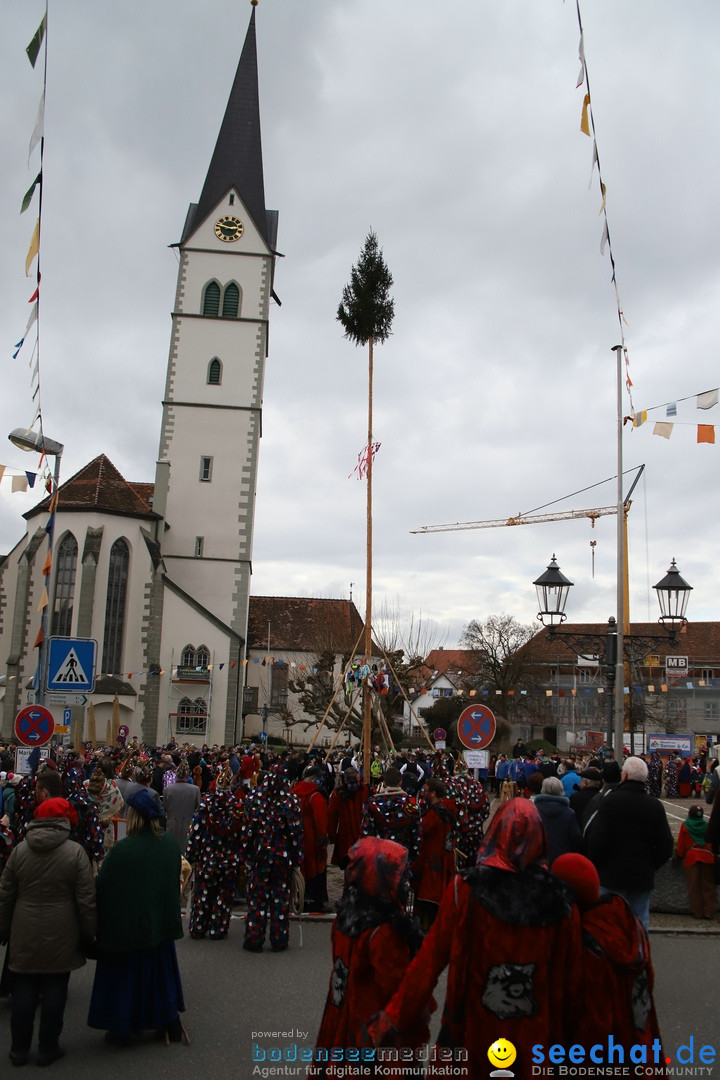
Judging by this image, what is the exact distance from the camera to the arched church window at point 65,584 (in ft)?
129

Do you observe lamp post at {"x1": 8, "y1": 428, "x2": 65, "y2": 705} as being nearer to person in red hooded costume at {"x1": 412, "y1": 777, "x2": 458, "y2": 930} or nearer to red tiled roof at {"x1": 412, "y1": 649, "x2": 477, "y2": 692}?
person in red hooded costume at {"x1": 412, "y1": 777, "x2": 458, "y2": 930}

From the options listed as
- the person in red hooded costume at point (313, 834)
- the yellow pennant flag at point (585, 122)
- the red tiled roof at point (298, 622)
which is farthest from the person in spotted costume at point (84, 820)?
the red tiled roof at point (298, 622)

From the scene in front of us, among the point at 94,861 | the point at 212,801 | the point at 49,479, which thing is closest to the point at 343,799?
the point at 212,801

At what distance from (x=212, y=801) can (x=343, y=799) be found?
98.9 inches

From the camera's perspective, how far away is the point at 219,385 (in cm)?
4444

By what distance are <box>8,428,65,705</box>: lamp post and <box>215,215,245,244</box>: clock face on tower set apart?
3333cm

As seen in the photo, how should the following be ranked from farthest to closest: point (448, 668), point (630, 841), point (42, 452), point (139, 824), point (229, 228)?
point (448, 668) → point (229, 228) → point (42, 452) → point (630, 841) → point (139, 824)

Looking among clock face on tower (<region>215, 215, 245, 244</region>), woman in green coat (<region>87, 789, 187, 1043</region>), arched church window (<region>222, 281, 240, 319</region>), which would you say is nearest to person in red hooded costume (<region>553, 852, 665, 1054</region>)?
woman in green coat (<region>87, 789, 187, 1043</region>)

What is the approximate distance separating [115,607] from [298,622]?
1032 inches

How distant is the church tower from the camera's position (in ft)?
140

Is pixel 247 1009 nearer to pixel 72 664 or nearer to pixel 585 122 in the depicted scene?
pixel 72 664

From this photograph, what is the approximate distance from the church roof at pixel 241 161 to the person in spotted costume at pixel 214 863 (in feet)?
134

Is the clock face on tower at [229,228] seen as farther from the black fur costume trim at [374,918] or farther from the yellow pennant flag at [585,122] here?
the black fur costume trim at [374,918]

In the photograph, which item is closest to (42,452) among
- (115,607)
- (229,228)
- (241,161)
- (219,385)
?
(115,607)
